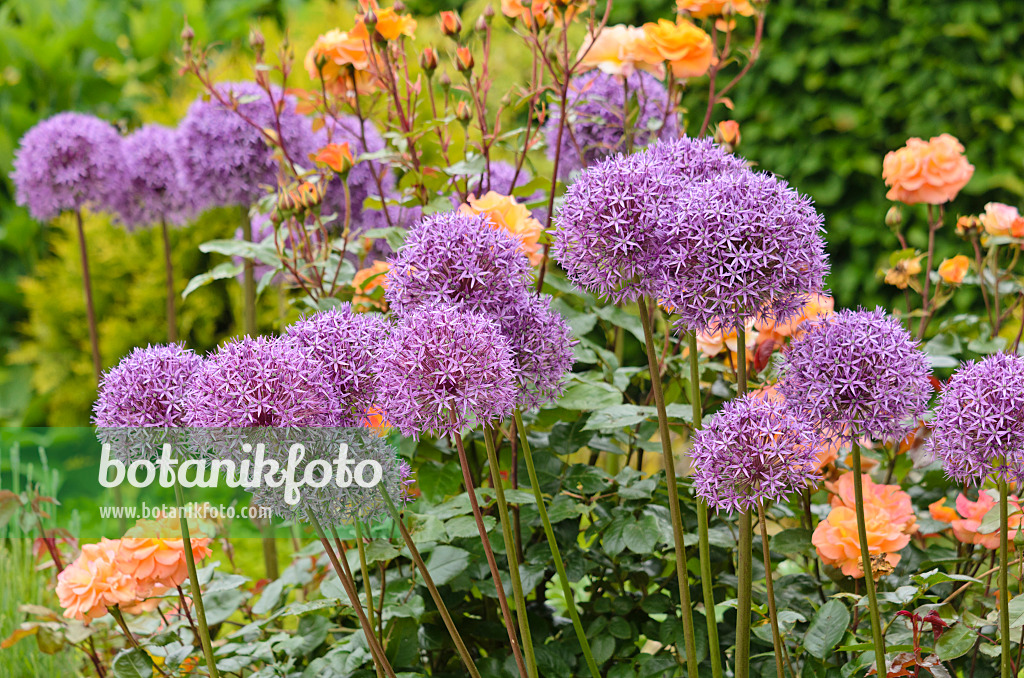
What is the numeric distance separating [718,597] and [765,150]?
3.23 metres

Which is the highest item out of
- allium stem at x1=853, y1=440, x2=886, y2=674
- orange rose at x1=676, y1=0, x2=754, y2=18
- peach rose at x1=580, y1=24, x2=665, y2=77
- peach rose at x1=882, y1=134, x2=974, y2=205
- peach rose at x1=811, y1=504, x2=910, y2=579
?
orange rose at x1=676, y1=0, x2=754, y2=18

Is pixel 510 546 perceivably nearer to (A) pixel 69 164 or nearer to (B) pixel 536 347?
(B) pixel 536 347

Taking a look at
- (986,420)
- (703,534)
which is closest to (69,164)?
(703,534)

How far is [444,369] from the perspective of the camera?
898 millimetres

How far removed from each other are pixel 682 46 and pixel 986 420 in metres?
0.90

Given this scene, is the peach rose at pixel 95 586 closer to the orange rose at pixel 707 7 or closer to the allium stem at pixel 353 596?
the allium stem at pixel 353 596

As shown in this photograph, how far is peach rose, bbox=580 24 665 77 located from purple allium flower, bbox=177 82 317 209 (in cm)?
79

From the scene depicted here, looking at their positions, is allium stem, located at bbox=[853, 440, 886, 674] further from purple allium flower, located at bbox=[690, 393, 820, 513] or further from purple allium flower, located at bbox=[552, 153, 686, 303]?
purple allium flower, located at bbox=[552, 153, 686, 303]

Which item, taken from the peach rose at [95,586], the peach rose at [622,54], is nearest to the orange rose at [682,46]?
the peach rose at [622,54]

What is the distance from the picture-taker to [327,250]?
5.25ft

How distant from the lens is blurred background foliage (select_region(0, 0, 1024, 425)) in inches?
153

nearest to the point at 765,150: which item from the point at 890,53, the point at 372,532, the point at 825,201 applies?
the point at 825,201

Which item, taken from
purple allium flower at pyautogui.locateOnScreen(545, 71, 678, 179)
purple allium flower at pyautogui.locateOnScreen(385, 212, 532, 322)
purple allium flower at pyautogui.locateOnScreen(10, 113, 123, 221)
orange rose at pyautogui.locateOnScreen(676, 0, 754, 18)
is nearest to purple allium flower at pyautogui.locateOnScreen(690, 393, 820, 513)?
purple allium flower at pyautogui.locateOnScreen(385, 212, 532, 322)

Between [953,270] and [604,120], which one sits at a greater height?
[604,120]
